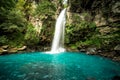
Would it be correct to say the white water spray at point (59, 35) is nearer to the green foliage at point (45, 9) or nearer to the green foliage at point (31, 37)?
the green foliage at point (45, 9)

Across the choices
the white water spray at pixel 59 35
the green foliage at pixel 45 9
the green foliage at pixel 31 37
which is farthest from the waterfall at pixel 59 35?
the green foliage at pixel 31 37

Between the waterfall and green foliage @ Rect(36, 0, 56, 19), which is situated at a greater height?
green foliage @ Rect(36, 0, 56, 19)

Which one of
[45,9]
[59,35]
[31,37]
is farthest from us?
[59,35]

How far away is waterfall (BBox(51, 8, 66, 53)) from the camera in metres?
26.0

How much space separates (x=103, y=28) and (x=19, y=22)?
13.8 metres

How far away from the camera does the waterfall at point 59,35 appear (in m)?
26.0

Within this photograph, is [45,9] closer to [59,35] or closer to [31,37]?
[59,35]

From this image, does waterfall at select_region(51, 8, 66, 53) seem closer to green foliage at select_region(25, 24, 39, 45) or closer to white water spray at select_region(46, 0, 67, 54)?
white water spray at select_region(46, 0, 67, 54)

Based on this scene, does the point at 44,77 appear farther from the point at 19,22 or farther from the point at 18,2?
the point at 18,2

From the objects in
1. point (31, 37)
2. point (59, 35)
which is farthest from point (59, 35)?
point (31, 37)

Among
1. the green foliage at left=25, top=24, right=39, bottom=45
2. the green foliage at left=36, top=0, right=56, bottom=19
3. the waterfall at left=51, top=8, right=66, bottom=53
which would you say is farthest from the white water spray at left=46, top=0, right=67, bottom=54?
the green foliage at left=25, top=24, right=39, bottom=45

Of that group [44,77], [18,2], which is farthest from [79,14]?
[44,77]

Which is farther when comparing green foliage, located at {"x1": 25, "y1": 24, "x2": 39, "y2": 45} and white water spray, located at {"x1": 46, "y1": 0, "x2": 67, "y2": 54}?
white water spray, located at {"x1": 46, "y1": 0, "x2": 67, "y2": 54}

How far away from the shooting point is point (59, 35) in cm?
2695
